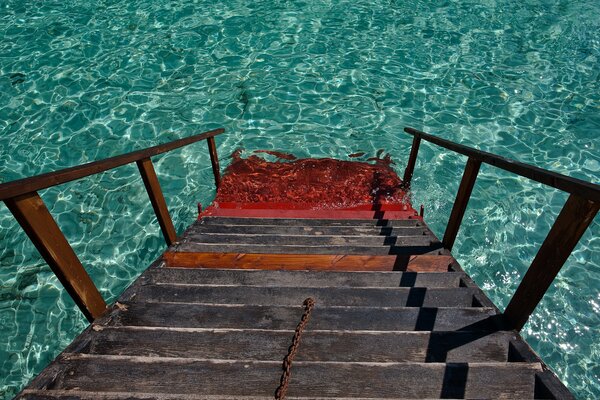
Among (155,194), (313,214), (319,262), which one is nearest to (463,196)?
(319,262)

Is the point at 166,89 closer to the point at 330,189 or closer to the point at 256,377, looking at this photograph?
the point at 330,189

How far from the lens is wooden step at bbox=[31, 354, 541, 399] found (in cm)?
217

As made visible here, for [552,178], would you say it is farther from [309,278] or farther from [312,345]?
[309,278]

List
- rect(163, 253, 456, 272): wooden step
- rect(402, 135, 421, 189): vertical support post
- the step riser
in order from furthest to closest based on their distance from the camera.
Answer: rect(402, 135, 421, 189): vertical support post < the step riser < rect(163, 253, 456, 272): wooden step

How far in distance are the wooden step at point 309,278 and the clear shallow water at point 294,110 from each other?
2797 millimetres

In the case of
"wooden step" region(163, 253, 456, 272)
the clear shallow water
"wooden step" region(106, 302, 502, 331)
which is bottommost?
the clear shallow water

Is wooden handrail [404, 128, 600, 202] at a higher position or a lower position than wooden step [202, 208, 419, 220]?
higher

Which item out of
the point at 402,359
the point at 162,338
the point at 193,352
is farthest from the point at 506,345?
the point at 162,338

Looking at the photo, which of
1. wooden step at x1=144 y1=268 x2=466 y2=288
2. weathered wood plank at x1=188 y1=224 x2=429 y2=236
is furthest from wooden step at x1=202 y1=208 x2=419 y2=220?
wooden step at x1=144 y1=268 x2=466 y2=288

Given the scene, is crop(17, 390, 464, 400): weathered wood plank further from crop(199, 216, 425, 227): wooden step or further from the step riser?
crop(199, 216, 425, 227): wooden step

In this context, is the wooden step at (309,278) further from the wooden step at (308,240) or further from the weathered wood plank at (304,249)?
the wooden step at (308,240)

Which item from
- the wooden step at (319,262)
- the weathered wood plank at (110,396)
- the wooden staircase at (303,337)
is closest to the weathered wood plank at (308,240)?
the wooden staircase at (303,337)

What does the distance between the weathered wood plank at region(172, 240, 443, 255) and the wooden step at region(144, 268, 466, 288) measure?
1.95 ft

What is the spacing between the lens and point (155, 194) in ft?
12.4
